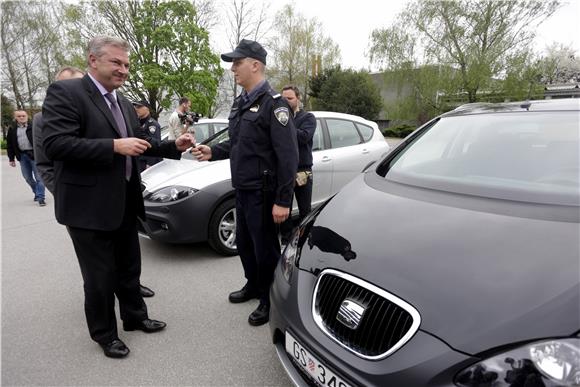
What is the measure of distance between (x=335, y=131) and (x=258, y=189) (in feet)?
8.04

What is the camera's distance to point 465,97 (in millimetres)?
21016

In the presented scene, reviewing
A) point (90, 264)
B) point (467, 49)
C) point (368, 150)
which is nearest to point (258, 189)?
point (90, 264)

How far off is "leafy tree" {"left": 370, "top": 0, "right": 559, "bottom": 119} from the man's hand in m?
20.8

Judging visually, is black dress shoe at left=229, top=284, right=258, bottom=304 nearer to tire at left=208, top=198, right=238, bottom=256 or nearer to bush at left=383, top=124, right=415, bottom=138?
tire at left=208, top=198, right=238, bottom=256

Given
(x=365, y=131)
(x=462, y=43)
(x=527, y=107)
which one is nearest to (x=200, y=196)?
(x=365, y=131)

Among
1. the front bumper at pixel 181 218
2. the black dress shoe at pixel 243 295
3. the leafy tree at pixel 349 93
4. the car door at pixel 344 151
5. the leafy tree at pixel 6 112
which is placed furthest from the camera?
the leafy tree at pixel 349 93

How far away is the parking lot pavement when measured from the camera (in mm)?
2139

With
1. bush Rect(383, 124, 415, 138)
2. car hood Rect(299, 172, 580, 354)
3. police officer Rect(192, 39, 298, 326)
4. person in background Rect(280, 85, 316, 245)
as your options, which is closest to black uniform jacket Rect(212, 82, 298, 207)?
police officer Rect(192, 39, 298, 326)

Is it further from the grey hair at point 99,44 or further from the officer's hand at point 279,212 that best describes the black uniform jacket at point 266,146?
the grey hair at point 99,44

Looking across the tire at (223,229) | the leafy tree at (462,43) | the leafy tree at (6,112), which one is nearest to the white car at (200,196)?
the tire at (223,229)

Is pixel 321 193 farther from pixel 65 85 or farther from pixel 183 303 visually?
pixel 65 85

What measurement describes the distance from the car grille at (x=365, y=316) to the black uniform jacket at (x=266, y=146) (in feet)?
3.31

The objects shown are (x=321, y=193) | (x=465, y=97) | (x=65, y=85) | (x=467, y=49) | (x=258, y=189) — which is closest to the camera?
(x=65, y=85)

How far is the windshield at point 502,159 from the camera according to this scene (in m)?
1.72
